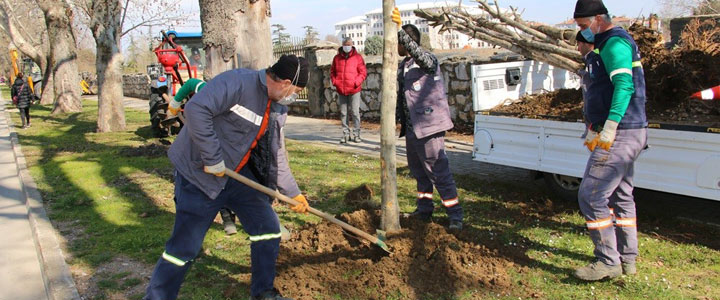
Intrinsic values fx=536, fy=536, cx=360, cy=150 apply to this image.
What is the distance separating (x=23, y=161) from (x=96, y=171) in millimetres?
2171

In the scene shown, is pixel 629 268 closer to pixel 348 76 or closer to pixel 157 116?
pixel 348 76

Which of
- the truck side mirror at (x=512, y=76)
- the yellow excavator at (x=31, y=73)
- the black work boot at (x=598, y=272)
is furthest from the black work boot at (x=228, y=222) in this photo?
the yellow excavator at (x=31, y=73)

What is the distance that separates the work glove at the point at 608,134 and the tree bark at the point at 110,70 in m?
12.1

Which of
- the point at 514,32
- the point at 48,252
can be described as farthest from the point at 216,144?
the point at 514,32

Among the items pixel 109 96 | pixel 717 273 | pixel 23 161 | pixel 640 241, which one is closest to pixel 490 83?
pixel 640 241

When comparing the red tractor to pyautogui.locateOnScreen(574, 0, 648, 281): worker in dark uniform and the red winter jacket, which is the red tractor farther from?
pyautogui.locateOnScreen(574, 0, 648, 281): worker in dark uniform

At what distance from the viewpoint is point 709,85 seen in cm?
527

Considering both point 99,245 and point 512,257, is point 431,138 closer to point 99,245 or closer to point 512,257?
point 512,257

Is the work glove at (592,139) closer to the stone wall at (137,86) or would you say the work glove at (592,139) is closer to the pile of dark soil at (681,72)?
the pile of dark soil at (681,72)

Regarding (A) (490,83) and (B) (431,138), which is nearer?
(B) (431,138)

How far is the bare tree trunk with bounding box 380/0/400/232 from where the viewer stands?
4.16 m

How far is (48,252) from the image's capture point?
4734mm

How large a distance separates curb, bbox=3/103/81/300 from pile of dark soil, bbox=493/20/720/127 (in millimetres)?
4725

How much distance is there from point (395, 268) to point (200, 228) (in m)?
1.46
